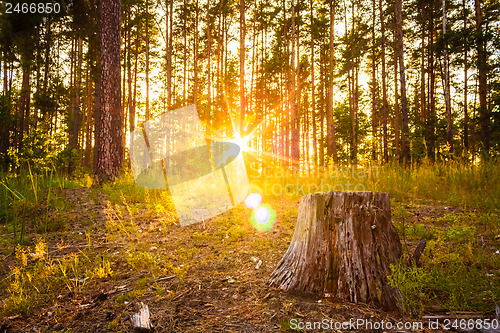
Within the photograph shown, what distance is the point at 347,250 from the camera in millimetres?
2422

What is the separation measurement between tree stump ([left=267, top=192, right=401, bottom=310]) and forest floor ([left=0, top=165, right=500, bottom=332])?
14cm

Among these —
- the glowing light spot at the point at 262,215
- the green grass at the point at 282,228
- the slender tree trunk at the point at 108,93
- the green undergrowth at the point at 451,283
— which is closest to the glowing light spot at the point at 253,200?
the green grass at the point at 282,228

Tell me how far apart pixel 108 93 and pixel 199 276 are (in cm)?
658

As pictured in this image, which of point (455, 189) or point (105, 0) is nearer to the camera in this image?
point (455, 189)

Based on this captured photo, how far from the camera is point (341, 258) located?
2.42 meters

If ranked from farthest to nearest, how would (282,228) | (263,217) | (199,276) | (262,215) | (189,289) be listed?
(262,215) → (263,217) → (282,228) → (199,276) → (189,289)

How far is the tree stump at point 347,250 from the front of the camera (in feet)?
7.63

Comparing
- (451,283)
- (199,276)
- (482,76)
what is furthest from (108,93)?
(482,76)

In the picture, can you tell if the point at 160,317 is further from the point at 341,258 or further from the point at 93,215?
the point at 93,215

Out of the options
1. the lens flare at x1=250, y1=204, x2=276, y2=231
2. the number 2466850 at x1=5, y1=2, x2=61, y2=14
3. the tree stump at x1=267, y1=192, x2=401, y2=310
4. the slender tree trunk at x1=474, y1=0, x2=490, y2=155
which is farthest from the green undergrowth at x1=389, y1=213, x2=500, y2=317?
the slender tree trunk at x1=474, y1=0, x2=490, y2=155

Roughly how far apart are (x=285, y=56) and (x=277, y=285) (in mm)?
19598

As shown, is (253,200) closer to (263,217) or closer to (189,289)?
(263,217)

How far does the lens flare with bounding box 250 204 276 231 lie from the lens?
455 centimetres

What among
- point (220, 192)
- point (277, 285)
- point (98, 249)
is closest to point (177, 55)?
point (220, 192)
